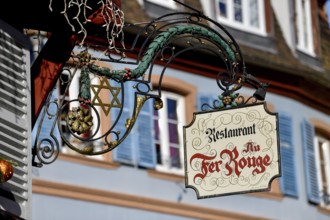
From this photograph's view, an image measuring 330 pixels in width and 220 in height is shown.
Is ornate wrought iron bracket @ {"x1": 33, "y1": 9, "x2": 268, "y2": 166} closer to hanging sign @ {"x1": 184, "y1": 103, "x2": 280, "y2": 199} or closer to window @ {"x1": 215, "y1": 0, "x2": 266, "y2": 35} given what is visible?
hanging sign @ {"x1": 184, "y1": 103, "x2": 280, "y2": 199}

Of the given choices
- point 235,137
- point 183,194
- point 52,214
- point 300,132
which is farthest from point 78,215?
point 235,137

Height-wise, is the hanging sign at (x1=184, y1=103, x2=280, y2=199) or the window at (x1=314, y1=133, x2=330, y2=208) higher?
the window at (x1=314, y1=133, x2=330, y2=208)

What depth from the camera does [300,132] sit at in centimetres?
3073

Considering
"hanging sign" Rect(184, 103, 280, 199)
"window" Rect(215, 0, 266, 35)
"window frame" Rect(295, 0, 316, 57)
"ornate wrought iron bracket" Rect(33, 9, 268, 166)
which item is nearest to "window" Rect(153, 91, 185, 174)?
"window" Rect(215, 0, 266, 35)

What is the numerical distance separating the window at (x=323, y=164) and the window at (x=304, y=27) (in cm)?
165

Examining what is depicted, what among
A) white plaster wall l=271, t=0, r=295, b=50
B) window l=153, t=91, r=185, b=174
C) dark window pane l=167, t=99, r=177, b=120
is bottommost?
window l=153, t=91, r=185, b=174

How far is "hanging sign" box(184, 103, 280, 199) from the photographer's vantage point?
13.5 metres

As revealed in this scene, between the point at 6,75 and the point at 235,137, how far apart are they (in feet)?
6.54

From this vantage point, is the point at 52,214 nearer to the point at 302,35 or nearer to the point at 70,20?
the point at 302,35

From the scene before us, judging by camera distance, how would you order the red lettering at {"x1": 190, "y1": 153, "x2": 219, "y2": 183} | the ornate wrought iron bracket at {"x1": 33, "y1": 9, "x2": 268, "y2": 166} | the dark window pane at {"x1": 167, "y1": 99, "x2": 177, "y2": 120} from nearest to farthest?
the ornate wrought iron bracket at {"x1": 33, "y1": 9, "x2": 268, "y2": 166} < the red lettering at {"x1": 190, "y1": 153, "x2": 219, "y2": 183} < the dark window pane at {"x1": 167, "y1": 99, "x2": 177, "y2": 120}

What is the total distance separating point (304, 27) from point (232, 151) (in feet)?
62.6

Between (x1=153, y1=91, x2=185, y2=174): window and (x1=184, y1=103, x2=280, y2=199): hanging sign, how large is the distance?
1365cm

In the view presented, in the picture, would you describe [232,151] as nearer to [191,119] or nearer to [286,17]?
[191,119]

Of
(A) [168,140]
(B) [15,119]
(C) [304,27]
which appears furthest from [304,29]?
(B) [15,119]
